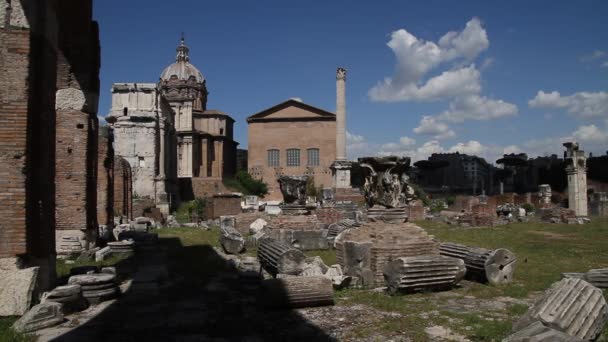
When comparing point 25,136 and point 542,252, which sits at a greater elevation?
point 25,136

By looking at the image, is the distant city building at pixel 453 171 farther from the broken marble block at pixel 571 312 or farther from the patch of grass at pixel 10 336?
the patch of grass at pixel 10 336

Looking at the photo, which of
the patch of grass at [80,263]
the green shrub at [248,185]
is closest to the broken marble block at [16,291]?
the patch of grass at [80,263]

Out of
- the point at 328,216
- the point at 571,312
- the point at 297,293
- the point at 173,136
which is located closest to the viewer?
the point at 571,312

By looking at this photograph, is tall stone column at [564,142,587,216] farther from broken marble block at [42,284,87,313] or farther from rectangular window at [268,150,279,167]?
rectangular window at [268,150,279,167]

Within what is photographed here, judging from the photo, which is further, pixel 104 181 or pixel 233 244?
pixel 104 181

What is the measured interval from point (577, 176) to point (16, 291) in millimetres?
25503

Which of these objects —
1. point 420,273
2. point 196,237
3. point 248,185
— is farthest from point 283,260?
point 248,185

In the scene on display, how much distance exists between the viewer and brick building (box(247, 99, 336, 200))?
52000 mm

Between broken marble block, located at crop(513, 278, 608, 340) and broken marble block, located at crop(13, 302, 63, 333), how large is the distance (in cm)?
510

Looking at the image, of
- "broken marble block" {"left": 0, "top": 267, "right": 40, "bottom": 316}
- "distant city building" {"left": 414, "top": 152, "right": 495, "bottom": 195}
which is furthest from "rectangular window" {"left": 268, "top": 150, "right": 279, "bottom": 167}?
"broken marble block" {"left": 0, "top": 267, "right": 40, "bottom": 316}

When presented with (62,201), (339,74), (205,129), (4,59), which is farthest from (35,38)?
(205,129)

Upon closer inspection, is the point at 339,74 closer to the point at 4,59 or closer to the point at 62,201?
the point at 62,201

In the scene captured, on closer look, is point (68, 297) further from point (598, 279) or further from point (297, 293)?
point (598, 279)

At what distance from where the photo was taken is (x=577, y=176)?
2391 centimetres
